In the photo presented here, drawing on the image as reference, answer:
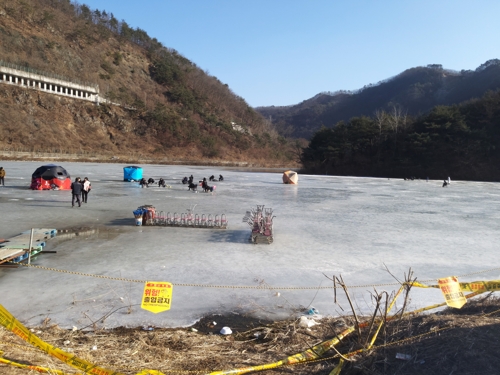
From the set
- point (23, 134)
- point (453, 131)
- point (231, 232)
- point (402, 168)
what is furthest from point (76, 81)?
point (231, 232)

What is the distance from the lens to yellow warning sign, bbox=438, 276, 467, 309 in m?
4.91

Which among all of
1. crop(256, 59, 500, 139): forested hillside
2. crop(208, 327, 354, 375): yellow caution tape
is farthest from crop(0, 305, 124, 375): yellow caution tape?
crop(256, 59, 500, 139): forested hillside

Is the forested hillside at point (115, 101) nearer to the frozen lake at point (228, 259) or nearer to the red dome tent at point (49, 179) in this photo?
the red dome tent at point (49, 179)

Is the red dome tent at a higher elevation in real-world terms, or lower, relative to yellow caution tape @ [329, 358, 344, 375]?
higher

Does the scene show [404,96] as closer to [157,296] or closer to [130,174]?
[130,174]

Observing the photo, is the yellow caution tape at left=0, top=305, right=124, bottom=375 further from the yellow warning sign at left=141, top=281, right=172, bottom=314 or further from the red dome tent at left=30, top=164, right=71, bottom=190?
the red dome tent at left=30, top=164, right=71, bottom=190

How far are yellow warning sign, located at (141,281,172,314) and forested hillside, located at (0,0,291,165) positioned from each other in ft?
176

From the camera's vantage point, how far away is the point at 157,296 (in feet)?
16.0

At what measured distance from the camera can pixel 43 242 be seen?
9.21m

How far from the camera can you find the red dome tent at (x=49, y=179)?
1991 cm

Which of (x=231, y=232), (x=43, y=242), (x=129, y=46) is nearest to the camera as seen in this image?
(x=43, y=242)

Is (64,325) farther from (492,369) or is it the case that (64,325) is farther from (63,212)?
(63,212)

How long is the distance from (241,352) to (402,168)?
5690 cm

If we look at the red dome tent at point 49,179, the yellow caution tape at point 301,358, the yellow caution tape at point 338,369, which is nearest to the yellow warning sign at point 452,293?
the yellow caution tape at point 301,358
